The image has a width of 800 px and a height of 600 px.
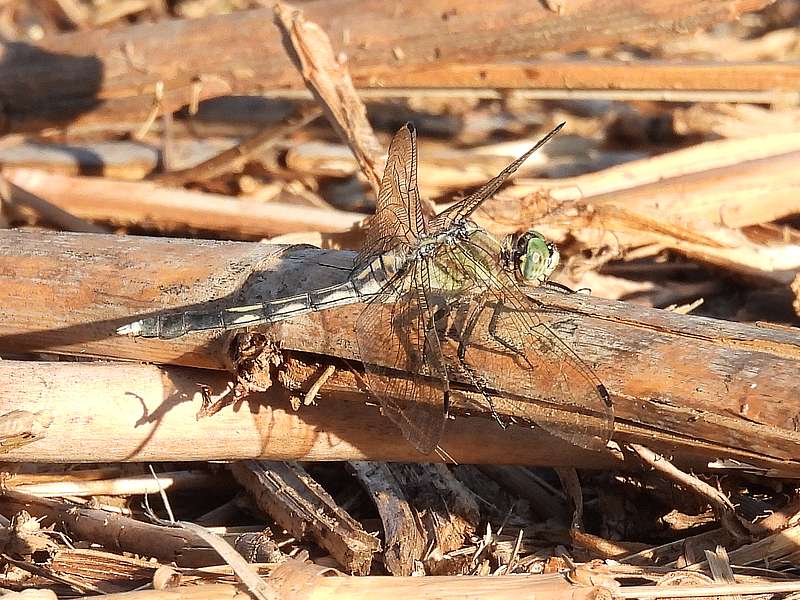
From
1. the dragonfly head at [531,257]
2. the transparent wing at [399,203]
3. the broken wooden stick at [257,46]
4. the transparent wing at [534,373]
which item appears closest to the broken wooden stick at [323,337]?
the transparent wing at [534,373]

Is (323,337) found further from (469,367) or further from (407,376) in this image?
(469,367)

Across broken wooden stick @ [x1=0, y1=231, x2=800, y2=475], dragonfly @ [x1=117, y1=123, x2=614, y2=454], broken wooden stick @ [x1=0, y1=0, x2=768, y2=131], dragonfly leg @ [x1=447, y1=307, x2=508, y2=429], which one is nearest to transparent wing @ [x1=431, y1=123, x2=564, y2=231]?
dragonfly @ [x1=117, y1=123, x2=614, y2=454]

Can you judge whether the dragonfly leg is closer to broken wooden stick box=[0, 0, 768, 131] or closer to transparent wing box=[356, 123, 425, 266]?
transparent wing box=[356, 123, 425, 266]

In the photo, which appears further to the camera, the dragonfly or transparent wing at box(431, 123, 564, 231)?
transparent wing at box(431, 123, 564, 231)

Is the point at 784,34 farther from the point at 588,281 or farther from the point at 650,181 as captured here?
the point at 588,281

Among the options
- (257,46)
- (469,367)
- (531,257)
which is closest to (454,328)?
(469,367)

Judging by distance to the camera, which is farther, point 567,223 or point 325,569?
point 567,223

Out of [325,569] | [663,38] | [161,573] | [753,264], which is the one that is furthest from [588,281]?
[161,573]
